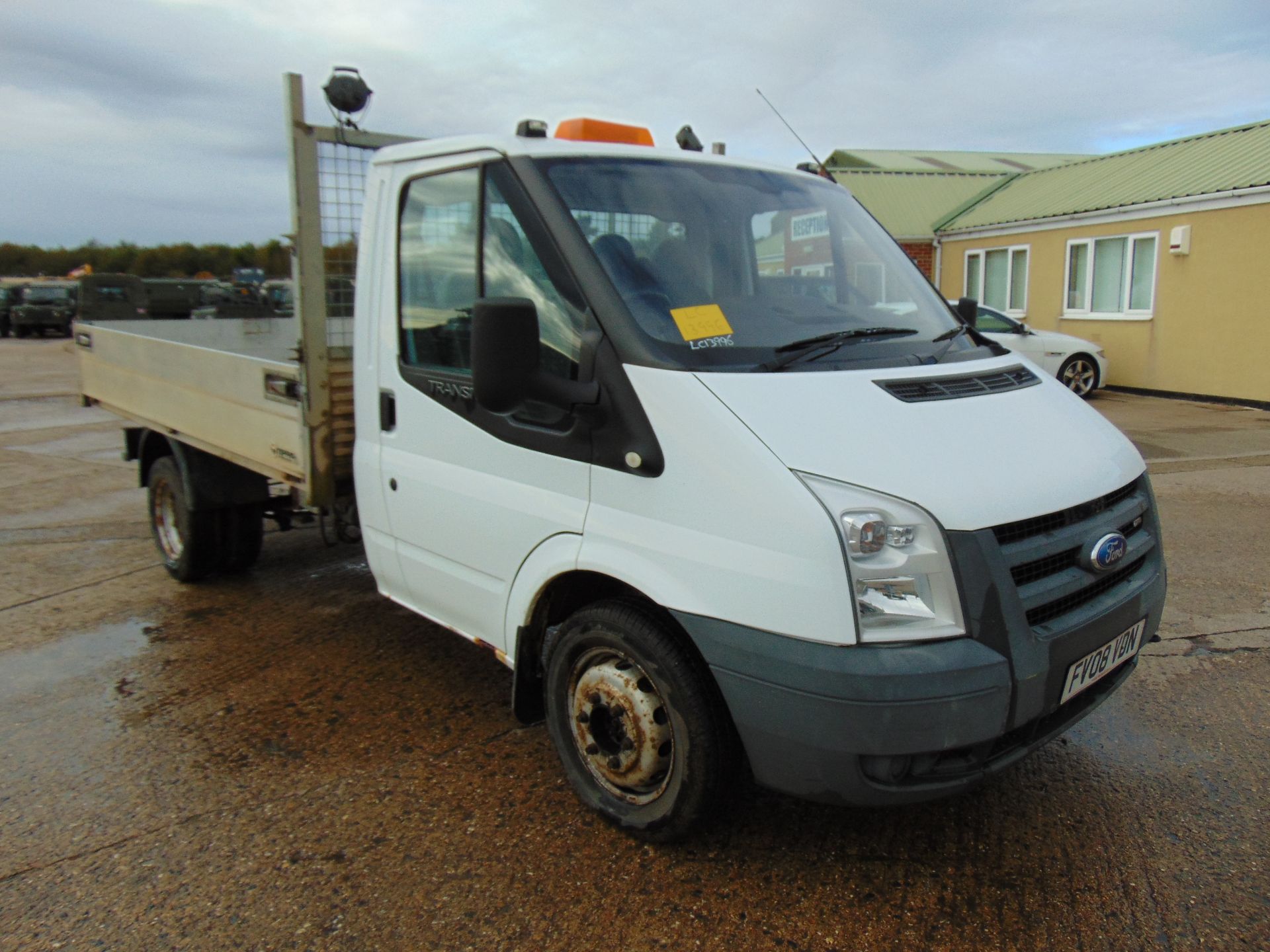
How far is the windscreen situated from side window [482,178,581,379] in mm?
190

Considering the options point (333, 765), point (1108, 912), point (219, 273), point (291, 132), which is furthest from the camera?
point (219, 273)

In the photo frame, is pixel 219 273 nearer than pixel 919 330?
No

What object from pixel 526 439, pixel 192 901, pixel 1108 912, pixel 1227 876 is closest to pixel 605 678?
pixel 526 439

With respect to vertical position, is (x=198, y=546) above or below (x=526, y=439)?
below

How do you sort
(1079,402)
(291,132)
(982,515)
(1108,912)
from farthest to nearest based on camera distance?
(291,132)
(1079,402)
(1108,912)
(982,515)

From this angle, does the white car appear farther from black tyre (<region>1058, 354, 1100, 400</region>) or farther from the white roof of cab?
the white roof of cab

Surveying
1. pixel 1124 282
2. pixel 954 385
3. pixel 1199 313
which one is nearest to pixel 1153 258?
pixel 1124 282

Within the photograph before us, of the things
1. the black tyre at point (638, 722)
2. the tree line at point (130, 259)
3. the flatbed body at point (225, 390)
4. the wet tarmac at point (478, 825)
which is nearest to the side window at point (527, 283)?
the black tyre at point (638, 722)

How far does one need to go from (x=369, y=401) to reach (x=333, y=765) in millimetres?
1454

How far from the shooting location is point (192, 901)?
2.87 metres

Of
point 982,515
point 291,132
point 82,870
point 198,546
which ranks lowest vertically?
point 82,870

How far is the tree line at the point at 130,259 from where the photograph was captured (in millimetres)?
67625

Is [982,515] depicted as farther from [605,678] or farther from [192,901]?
[192,901]

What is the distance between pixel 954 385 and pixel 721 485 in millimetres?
953
